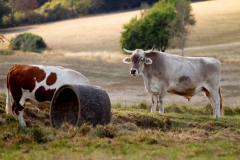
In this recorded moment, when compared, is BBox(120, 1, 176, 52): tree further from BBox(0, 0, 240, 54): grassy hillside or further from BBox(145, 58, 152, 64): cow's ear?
BBox(145, 58, 152, 64): cow's ear

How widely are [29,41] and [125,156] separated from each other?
66.2 metres

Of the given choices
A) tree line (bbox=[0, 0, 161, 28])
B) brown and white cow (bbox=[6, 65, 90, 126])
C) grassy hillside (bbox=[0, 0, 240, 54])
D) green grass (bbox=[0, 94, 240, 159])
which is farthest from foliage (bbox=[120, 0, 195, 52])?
green grass (bbox=[0, 94, 240, 159])

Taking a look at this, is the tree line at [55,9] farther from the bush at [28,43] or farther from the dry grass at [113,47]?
the bush at [28,43]

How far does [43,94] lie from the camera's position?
1402 cm

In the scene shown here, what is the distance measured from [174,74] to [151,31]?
5094 centimetres

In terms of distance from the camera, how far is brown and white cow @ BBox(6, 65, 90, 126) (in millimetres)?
13953

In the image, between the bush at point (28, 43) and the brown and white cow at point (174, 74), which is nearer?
the brown and white cow at point (174, 74)

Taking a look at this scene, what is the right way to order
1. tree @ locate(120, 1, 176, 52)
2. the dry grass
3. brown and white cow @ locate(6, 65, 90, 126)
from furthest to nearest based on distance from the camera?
1. tree @ locate(120, 1, 176, 52)
2. the dry grass
3. brown and white cow @ locate(6, 65, 90, 126)

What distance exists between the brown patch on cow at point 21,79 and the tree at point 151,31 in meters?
52.6

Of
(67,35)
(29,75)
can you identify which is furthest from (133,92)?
(67,35)

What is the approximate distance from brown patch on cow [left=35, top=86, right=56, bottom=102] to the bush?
5643cm

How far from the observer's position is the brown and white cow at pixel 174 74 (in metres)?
17.6

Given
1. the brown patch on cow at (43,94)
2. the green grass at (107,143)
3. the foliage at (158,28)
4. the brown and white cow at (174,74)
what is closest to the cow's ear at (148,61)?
the brown and white cow at (174,74)

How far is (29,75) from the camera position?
46.0 ft
